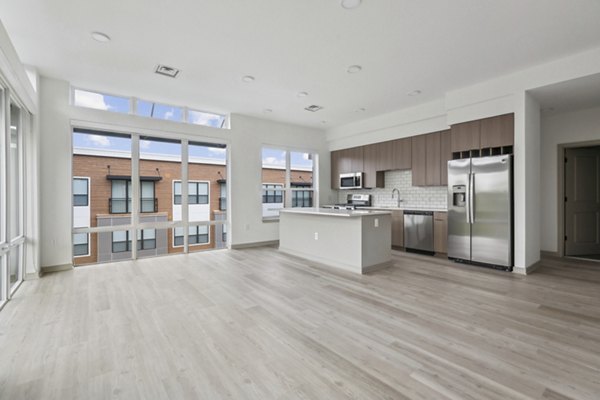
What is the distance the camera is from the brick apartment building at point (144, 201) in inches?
192

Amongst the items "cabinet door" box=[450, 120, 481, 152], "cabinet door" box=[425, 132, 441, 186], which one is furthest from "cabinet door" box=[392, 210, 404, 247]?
"cabinet door" box=[450, 120, 481, 152]

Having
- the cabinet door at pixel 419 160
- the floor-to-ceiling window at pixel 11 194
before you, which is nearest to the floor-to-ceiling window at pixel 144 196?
the floor-to-ceiling window at pixel 11 194

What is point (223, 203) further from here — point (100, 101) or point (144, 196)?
point (100, 101)

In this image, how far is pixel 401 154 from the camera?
6250mm

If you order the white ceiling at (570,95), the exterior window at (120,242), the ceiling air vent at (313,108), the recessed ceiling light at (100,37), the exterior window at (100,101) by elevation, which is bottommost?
the exterior window at (120,242)

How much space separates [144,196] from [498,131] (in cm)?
635

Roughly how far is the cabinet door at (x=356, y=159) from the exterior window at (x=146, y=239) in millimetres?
4933

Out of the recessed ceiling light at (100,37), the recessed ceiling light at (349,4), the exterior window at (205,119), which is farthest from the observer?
the exterior window at (205,119)

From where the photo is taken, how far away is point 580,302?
3086mm

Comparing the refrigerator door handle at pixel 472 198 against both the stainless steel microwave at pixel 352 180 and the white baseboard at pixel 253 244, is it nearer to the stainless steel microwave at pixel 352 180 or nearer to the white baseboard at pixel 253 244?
the stainless steel microwave at pixel 352 180

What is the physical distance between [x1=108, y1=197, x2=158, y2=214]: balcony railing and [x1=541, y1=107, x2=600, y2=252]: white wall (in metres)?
7.74

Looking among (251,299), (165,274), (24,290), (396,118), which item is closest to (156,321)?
(251,299)

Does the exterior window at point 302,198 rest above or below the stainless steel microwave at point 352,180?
below

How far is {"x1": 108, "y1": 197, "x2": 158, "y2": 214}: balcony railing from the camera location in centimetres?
508
